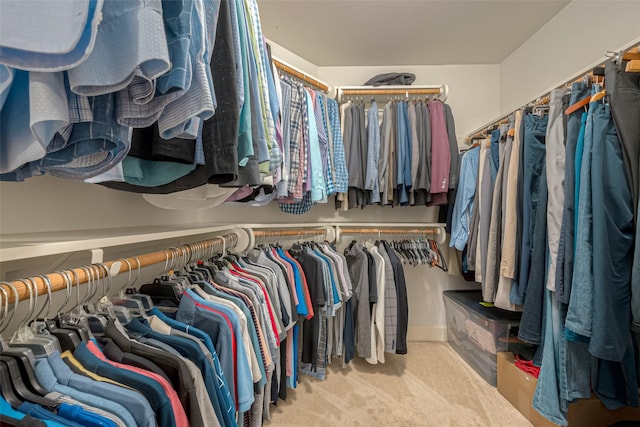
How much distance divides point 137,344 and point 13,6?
0.60 metres

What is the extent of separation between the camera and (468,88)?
8.23 ft

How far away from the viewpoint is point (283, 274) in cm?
139

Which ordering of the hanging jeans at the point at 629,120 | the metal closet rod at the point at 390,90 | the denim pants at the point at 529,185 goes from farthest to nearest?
the metal closet rod at the point at 390,90 → the denim pants at the point at 529,185 → the hanging jeans at the point at 629,120

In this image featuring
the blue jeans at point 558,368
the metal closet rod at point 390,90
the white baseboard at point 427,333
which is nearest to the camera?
the blue jeans at point 558,368

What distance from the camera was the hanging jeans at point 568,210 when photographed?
110cm

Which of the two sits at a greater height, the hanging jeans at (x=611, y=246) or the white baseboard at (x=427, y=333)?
the hanging jeans at (x=611, y=246)

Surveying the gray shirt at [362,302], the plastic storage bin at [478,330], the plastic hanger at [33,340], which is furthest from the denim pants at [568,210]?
the plastic hanger at [33,340]

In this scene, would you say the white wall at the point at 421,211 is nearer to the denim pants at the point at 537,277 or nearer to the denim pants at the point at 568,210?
the denim pants at the point at 537,277

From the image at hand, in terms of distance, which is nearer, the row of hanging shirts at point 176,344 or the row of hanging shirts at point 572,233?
the row of hanging shirts at point 176,344

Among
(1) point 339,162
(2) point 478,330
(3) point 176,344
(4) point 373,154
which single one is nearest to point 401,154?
(4) point 373,154

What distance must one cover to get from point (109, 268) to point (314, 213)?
5.98ft

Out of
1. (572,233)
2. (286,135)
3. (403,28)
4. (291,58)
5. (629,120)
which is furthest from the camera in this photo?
(291,58)

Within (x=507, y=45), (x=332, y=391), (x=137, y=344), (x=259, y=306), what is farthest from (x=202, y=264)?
(x=507, y=45)

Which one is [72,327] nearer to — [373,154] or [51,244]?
[51,244]
